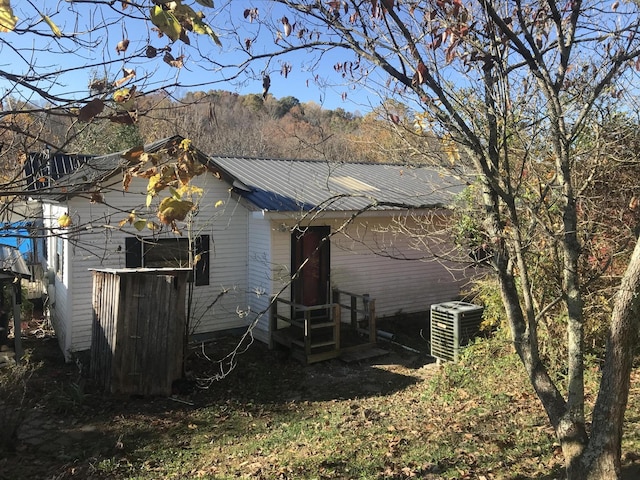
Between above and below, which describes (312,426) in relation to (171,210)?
below

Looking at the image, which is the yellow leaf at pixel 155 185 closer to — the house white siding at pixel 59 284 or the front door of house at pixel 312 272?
the house white siding at pixel 59 284

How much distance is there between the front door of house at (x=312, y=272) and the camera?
37.7 feet

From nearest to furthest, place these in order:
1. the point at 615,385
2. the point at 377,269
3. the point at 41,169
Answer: the point at 41,169, the point at 615,385, the point at 377,269

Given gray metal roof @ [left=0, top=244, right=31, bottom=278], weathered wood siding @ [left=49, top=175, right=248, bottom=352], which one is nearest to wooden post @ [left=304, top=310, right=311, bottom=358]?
weathered wood siding @ [left=49, top=175, right=248, bottom=352]

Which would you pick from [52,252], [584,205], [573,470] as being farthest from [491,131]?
[52,252]

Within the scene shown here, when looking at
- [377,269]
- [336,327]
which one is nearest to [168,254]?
[336,327]

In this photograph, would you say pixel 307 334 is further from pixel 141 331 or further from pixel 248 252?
pixel 141 331

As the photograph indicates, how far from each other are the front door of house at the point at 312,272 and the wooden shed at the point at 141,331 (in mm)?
3595

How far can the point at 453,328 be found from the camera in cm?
897


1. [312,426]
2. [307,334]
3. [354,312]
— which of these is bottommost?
[312,426]

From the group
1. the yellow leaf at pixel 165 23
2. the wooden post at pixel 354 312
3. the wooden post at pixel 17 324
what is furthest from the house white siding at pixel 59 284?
the yellow leaf at pixel 165 23

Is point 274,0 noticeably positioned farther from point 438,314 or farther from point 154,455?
point 438,314

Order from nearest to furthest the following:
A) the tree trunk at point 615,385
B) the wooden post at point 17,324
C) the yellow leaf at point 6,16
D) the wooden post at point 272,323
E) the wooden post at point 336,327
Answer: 1. the yellow leaf at point 6,16
2. the tree trunk at point 615,385
3. the wooden post at point 17,324
4. the wooden post at point 336,327
5. the wooden post at point 272,323

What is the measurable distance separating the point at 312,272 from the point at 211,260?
242 centimetres
